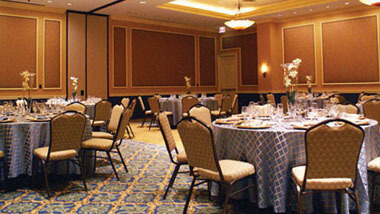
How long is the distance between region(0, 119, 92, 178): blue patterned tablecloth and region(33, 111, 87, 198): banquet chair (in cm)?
13

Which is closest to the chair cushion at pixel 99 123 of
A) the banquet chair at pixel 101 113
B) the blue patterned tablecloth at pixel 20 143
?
the banquet chair at pixel 101 113

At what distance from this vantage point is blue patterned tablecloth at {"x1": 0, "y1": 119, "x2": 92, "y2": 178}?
359 cm

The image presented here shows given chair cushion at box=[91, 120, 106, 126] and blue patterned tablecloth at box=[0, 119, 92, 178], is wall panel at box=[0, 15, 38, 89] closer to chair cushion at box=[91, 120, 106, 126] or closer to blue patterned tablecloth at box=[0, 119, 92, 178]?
chair cushion at box=[91, 120, 106, 126]

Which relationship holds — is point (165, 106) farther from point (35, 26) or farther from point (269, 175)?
point (269, 175)

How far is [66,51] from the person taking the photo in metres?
9.88

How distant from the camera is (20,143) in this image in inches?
144

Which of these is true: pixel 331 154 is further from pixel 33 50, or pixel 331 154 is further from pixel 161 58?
pixel 161 58

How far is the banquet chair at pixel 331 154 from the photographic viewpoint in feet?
7.28

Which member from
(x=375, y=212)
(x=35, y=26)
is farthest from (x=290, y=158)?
(x=35, y=26)

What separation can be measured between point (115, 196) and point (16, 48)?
7.47 metres

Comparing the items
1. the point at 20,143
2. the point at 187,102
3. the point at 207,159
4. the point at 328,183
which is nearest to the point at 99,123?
the point at 187,102

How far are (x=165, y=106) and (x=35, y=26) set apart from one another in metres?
4.44

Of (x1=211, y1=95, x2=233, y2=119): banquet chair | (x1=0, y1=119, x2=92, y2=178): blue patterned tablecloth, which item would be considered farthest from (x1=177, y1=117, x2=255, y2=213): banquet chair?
(x1=211, y1=95, x2=233, y2=119): banquet chair

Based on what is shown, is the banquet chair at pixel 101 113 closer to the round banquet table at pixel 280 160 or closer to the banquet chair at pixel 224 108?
the banquet chair at pixel 224 108
